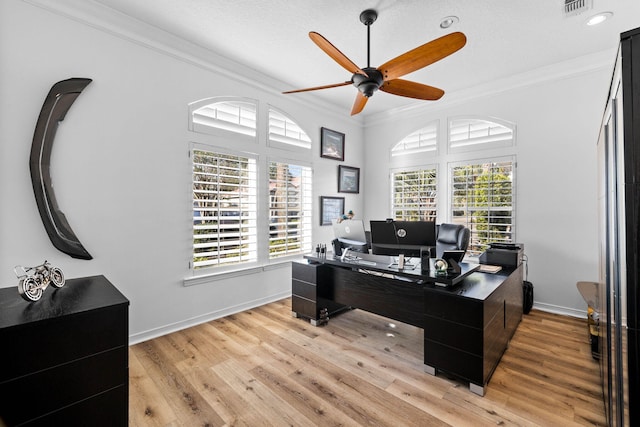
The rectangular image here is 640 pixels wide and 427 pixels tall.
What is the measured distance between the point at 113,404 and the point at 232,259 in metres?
2.23

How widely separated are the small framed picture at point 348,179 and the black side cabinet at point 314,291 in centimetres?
212

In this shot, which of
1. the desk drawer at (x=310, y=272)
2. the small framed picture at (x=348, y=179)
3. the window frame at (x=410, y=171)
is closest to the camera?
the desk drawer at (x=310, y=272)

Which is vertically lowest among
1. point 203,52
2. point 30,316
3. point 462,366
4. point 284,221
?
point 462,366

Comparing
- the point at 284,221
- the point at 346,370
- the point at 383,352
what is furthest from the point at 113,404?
the point at 284,221

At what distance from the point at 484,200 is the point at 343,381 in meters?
3.28

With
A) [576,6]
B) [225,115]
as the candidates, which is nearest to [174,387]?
[225,115]

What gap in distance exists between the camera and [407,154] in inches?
198

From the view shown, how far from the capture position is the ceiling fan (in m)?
1.95

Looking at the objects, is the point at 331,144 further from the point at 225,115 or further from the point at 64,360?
the point at 64,360

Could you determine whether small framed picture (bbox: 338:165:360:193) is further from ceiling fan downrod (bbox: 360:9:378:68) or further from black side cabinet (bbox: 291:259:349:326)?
ceiling fan downrod (bbox: 360:9:378:68)

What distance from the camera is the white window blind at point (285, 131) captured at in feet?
13.4

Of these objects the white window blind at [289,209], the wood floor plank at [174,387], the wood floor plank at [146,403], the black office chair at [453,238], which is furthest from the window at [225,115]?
the black office chair at [453,238]

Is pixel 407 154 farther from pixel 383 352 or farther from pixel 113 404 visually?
pixel 113 404

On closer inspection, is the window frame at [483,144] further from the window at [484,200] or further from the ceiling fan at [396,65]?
the ceiling fan at [396,65]
